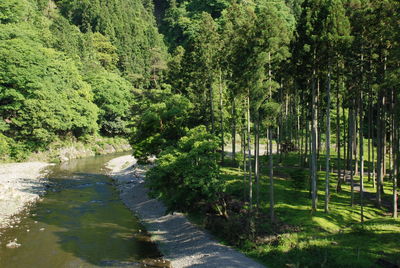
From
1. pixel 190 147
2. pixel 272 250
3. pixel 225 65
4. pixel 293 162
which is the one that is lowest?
pixel 272 250

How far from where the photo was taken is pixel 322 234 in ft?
75.8

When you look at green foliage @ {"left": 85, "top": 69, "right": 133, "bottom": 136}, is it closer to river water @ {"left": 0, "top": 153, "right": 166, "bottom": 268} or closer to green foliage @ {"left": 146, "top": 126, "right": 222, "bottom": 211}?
river water @ {"left": 0, "top": 153, "right": 166, "bottom": 268}

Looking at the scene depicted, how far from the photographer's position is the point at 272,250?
22297mm

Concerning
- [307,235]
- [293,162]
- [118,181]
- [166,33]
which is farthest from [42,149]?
[166,33]

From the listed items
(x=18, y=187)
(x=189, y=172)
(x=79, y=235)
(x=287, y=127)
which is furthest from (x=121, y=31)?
(x=189, y=172)

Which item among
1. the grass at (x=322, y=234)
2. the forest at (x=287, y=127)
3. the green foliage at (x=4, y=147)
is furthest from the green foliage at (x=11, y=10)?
the grass at (x=322, y=234)

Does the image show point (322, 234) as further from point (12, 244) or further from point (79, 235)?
point (12, 244)

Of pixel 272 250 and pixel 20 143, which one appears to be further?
pixel 20 143

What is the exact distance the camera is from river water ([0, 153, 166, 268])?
23091 millimetres

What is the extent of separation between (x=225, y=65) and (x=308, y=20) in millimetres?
9154

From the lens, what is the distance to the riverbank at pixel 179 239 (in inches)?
880

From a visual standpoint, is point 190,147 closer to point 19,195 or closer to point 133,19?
point 19,195

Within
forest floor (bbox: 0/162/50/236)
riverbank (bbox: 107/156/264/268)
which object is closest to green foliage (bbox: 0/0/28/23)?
forest floor (bbox: 0/162/50/236)

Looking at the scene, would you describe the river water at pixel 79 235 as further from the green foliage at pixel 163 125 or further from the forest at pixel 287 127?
the green foliage at pixel 163 125
